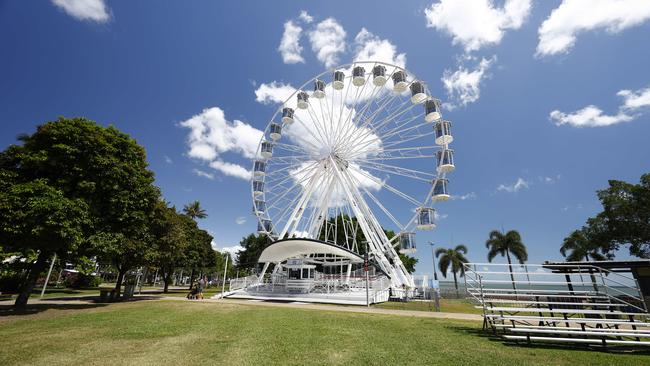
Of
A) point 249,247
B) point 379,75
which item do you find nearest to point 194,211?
point 249,247

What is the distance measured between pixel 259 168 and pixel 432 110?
20.4 meters

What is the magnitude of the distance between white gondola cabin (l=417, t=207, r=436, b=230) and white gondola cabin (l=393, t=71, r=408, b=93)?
1162 cm

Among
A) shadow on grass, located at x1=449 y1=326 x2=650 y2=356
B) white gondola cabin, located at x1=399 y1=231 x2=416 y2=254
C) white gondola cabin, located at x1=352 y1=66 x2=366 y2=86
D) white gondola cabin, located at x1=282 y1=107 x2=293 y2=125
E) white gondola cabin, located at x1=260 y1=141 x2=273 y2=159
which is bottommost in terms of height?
shadow on grass, located at x1=449 y1=326 x2=650 y2=356

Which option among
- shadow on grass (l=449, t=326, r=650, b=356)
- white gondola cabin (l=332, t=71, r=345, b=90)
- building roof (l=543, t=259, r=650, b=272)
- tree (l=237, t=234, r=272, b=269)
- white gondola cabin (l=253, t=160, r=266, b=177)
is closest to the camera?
shadow on grass (l=449, t=326, r=650, b=356)

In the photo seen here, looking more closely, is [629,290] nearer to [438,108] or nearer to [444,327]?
[444,327]

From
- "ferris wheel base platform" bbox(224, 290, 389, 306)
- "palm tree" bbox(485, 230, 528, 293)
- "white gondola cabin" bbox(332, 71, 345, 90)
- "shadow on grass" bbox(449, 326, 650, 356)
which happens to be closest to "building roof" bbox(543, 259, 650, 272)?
"shadow on grass" bbox(449, 326, 650, 356)

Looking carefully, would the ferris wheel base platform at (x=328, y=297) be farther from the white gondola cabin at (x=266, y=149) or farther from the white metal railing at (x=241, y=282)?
the white gondola cabin at (x=266, y=149)

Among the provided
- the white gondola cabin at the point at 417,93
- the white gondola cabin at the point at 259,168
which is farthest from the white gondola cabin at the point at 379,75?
the white gondola cabin at the point at 259,168

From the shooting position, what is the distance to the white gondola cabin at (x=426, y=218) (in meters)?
26.7

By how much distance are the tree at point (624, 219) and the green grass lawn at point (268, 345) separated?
39188 mm

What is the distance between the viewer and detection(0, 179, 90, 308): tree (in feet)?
43.2

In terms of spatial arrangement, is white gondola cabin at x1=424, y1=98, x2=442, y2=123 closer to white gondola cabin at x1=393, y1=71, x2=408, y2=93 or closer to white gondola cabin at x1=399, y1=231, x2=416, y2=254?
white gondola cabin at x1=393, y1=71, x2=408, y2=93

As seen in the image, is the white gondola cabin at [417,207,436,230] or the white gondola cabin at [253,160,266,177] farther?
the white gondola cabin at [253,160,266,177]

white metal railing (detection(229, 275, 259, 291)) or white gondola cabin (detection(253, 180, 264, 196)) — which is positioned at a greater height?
white gondola cabin (detection(253, 180, 264, 196))
